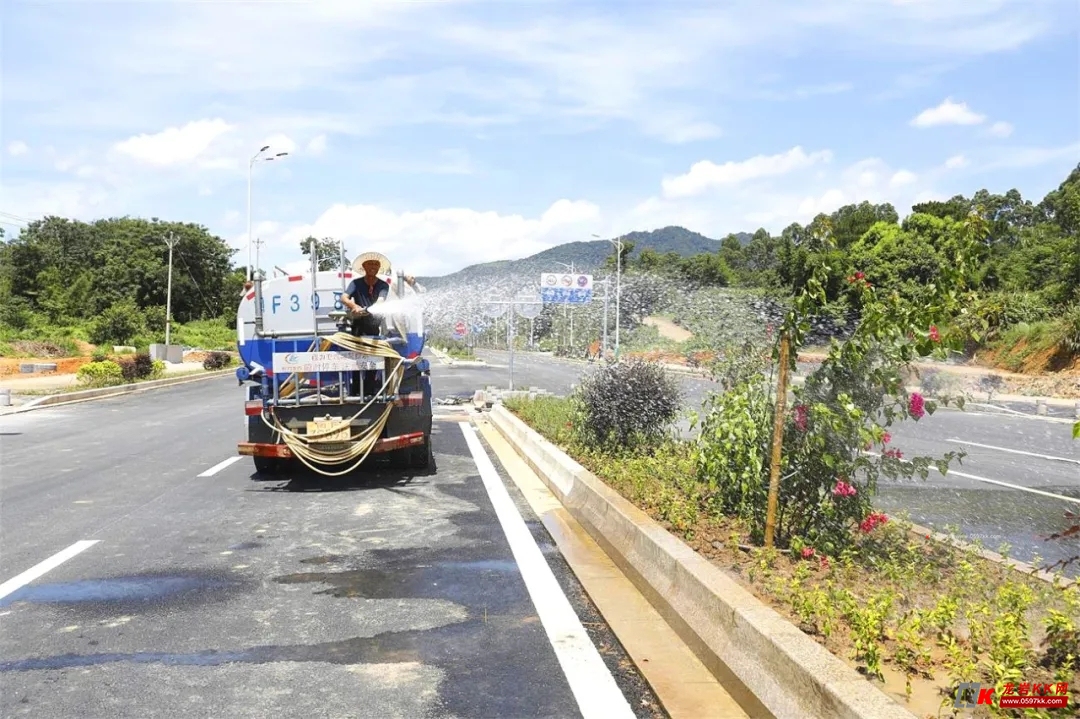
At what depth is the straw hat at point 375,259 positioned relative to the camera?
420 inches

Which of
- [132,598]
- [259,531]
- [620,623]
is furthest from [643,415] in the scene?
[132,598]

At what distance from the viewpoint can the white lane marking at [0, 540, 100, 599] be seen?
243 inches

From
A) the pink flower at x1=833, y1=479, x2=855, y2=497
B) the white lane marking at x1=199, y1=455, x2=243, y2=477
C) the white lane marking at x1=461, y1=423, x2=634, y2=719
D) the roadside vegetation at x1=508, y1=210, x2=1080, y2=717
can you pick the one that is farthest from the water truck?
the pink flower at x1=833, y1=479, x2=855, y2=497

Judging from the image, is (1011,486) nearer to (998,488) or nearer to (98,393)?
(998,488)

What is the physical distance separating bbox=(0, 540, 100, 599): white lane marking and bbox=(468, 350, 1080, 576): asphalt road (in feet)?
17.4

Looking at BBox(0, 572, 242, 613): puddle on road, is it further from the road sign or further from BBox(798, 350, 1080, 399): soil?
the road sign

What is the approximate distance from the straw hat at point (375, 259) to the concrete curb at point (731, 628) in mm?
4371

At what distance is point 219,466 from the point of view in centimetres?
1223

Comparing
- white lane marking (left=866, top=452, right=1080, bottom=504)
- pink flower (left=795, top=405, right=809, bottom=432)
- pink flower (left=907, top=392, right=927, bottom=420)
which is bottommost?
white lane marking (left=866, top=452, right=1080, bottom=504)

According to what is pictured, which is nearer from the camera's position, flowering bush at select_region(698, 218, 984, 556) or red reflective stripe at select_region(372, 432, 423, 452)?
flowering bush at select_region(698, 218, 984, 556)

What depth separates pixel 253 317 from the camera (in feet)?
36.4

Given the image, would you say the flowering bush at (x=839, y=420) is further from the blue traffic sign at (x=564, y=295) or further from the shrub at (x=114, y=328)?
the shrub at (x=114, y=328)

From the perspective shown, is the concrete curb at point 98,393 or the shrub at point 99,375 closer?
the concrete curb at point 98,393

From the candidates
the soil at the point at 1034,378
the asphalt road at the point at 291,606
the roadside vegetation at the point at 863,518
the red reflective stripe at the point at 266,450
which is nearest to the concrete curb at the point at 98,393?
the asphalt road at the point at 291,606
